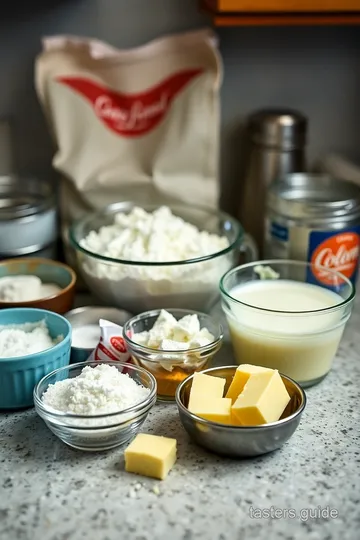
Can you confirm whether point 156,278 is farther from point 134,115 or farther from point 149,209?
point 134,115

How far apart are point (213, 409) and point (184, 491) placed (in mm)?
96

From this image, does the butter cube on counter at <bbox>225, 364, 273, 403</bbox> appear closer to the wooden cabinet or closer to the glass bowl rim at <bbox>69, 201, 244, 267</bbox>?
the glass bowl rim at <bbox>69, 201, 244, 267</bbox>

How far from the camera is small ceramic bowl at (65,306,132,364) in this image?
40.2 inches

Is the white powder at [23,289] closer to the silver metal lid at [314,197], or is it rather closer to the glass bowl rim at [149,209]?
the glass bowl rim at [149,209]

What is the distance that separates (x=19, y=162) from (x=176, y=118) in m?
→ 0.29

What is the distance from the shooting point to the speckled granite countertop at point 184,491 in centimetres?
74

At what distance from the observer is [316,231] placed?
1.11 metres

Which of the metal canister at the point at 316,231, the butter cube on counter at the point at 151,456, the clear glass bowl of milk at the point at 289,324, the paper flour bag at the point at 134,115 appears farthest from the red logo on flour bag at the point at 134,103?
the butter cube on counter at the point at 151,456

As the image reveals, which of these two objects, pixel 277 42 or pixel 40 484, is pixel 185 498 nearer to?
pixel 40 484

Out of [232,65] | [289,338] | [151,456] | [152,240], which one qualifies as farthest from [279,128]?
[151,456]

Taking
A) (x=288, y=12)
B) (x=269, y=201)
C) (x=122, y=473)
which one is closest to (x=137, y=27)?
(x=288, y=12)

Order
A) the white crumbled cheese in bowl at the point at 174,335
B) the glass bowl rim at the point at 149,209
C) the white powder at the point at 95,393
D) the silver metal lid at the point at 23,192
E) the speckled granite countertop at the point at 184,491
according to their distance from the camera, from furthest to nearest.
→ the silver metal lid at the point at 23,192 < the glass bowl rim at the point at 149,209 < the white crumbled cheese in bowl at the point at 174,335 < the white powder at the point at 95,393 < the speckled granite countertop at the point at 184,491

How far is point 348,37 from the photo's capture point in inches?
51.3

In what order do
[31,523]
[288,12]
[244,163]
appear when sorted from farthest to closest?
[244,163] → [288,12] → [31,523]
